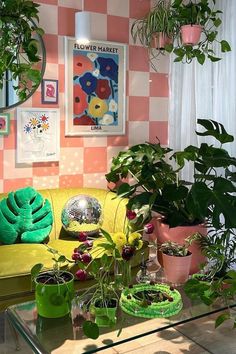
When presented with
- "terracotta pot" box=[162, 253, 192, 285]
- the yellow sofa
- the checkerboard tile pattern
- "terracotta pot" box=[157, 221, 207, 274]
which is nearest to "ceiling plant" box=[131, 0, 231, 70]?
the checkerboard tile pattern

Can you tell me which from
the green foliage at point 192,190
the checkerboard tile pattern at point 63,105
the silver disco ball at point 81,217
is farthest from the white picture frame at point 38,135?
the green foliage at point 192,190

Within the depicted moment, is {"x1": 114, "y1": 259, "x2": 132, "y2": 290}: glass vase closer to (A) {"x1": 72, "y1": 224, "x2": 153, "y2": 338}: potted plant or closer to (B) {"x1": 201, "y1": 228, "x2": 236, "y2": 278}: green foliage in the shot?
(A) {"x1": 72, "y1": 224, "x2": 153, "y2": 338}: potted plant

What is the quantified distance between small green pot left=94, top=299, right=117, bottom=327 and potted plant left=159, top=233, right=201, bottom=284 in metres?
0.46

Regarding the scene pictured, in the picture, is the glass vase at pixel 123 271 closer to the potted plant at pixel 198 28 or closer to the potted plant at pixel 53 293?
the potted plant at pixel 53 293

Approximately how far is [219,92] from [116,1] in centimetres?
116

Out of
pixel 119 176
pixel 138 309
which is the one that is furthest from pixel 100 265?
pixel 119 176

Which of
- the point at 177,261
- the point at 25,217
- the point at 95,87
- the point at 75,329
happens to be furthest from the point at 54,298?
the point at 95,87

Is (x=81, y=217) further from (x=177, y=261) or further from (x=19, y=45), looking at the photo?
(x=19, y=45)

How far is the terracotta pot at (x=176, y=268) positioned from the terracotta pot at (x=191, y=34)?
1.79 m

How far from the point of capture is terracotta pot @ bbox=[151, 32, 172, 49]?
3482mm

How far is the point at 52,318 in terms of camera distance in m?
1.79

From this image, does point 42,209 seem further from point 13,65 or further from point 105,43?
point 105,43

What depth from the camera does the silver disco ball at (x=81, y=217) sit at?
3.04m

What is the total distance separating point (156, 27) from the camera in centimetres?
348
